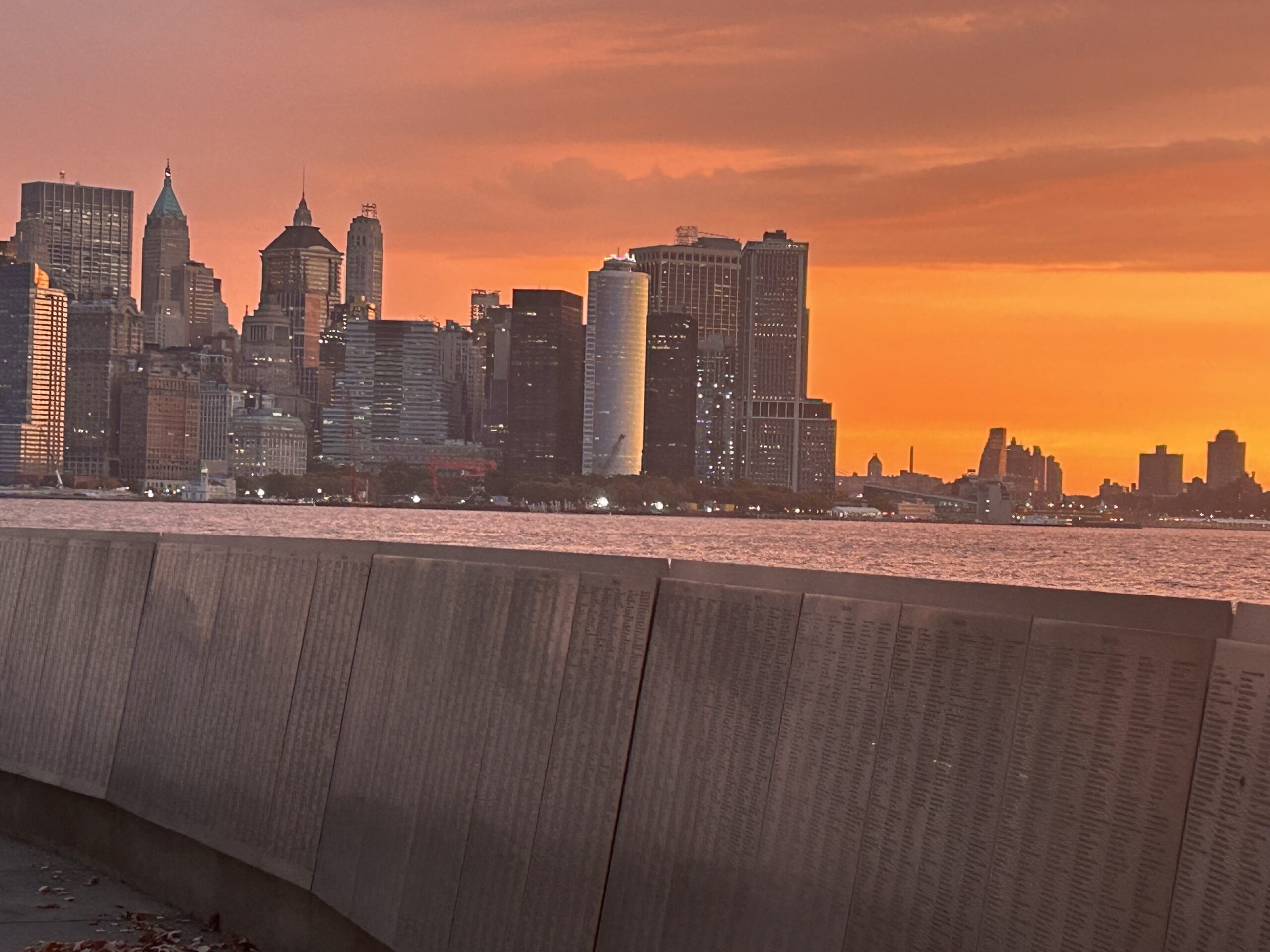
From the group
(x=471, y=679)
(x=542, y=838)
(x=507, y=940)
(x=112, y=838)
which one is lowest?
(x=112, y=838)

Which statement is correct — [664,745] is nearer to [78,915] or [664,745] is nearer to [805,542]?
[78,915]

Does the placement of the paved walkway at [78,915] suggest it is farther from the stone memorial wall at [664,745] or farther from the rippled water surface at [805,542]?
the rippled water surface at [805,542]

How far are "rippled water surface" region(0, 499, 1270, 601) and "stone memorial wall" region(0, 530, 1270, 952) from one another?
32215 millimetres

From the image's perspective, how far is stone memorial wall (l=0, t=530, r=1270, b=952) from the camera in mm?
3857

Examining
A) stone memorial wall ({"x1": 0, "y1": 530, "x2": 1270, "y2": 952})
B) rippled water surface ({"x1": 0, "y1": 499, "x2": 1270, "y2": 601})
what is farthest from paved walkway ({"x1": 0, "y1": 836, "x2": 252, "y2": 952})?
rippled water surface ({"x1": 0, "y1": 499, "x2": 1270, "y2": 601})

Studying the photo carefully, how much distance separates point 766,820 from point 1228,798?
60.0 inches

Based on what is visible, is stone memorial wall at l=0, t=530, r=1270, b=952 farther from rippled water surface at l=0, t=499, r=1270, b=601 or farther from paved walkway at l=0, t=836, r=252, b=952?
rippled water surface at l=0, t=499, r=1270, b=601

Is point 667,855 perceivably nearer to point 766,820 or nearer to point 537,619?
point 766,820

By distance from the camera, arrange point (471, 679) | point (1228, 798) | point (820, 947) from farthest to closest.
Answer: point (471, 679) < point (820, 947) < point (1228, 798)

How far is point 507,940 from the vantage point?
5.64 metres

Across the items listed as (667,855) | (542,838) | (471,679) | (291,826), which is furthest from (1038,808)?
(291,826)

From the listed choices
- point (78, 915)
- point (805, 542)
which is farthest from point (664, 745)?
point (805, 542)

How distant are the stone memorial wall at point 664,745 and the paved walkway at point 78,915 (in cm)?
35

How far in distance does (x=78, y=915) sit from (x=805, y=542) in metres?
110
